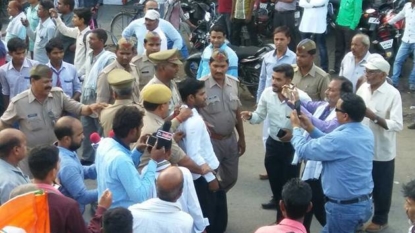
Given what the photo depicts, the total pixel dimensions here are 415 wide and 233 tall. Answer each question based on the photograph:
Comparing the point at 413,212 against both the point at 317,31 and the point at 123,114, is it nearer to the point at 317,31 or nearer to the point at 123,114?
Answer: the point at 123,114

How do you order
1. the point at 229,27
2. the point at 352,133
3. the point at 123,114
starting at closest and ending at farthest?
the point at 123,114 → the point at 352,133 → the point at 229,27

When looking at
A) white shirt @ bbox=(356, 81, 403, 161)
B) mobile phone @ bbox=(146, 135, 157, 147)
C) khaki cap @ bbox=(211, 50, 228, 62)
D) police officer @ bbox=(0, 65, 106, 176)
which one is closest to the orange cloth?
mobile phone @ bbox=(146, 135, 157, 147)

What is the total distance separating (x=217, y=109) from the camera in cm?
759

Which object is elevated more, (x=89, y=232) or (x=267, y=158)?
(x=89, y=232)

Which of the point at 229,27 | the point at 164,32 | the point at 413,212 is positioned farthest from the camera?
the point at 229,27

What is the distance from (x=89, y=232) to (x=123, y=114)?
972 mm

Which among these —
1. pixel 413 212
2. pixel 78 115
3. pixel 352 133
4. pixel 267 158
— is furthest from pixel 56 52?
pixel 413 212

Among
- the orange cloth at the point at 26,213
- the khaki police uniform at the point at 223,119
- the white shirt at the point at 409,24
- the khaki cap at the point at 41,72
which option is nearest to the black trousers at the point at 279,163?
the khaki police uniform at the point at 223,119

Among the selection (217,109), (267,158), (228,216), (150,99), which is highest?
(150,99)

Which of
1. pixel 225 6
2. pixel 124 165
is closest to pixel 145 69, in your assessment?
pixel 124 165

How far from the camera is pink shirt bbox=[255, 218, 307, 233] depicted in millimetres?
4828

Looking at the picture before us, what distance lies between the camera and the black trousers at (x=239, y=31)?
13.5 m

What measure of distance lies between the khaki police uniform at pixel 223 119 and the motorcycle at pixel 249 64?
382 centimetres

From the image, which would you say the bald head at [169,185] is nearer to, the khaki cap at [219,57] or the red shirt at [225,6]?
the khaki cap at [219,57]
